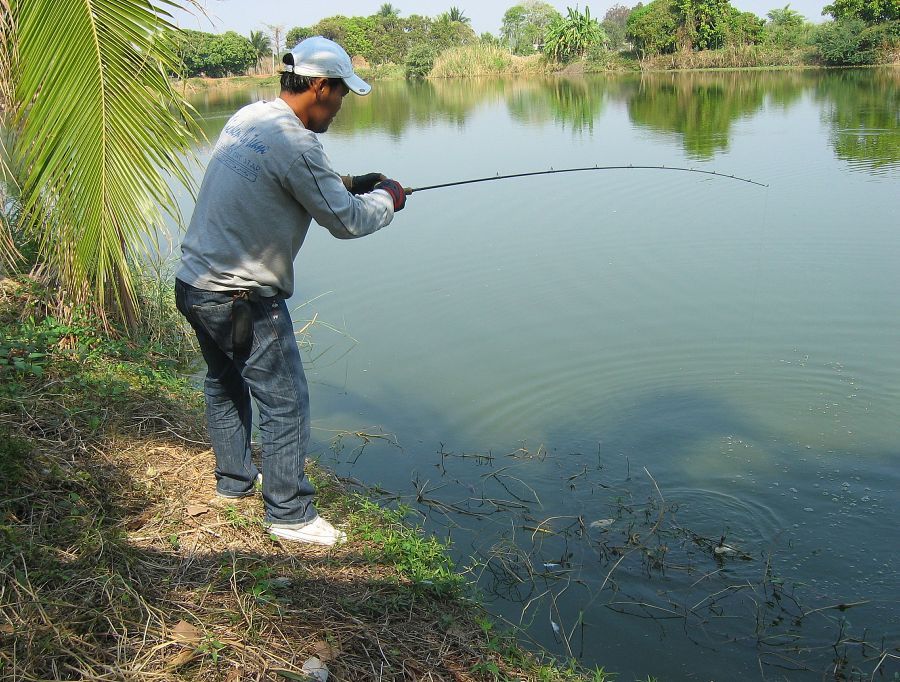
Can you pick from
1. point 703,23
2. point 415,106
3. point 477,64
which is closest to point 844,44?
point 703,23

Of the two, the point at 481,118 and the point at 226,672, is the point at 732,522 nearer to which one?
the point at 226,672

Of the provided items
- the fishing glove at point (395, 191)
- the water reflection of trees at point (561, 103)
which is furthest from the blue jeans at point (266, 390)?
the water reflection of trees at point (561, 103)

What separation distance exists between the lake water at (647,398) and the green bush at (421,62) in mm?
37467

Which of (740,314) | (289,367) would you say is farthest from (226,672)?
(740,314)

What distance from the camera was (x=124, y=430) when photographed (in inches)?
153

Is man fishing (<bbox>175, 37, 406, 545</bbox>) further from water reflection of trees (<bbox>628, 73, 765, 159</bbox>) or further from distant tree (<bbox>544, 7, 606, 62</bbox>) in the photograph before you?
distant tree (<bbox>544, 7, 606, 62</bbox>)

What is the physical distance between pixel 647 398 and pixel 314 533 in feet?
10.1

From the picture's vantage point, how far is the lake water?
3.53m

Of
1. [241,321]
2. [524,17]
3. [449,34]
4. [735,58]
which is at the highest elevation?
[524,17]

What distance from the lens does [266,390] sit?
9.70 feet

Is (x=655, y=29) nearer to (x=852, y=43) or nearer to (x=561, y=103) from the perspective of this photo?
(x=852, y=43)

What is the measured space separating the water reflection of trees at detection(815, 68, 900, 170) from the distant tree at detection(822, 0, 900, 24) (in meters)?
8.18

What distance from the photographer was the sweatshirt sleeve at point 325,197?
2.74m

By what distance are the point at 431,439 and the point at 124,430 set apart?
1.95 meters
